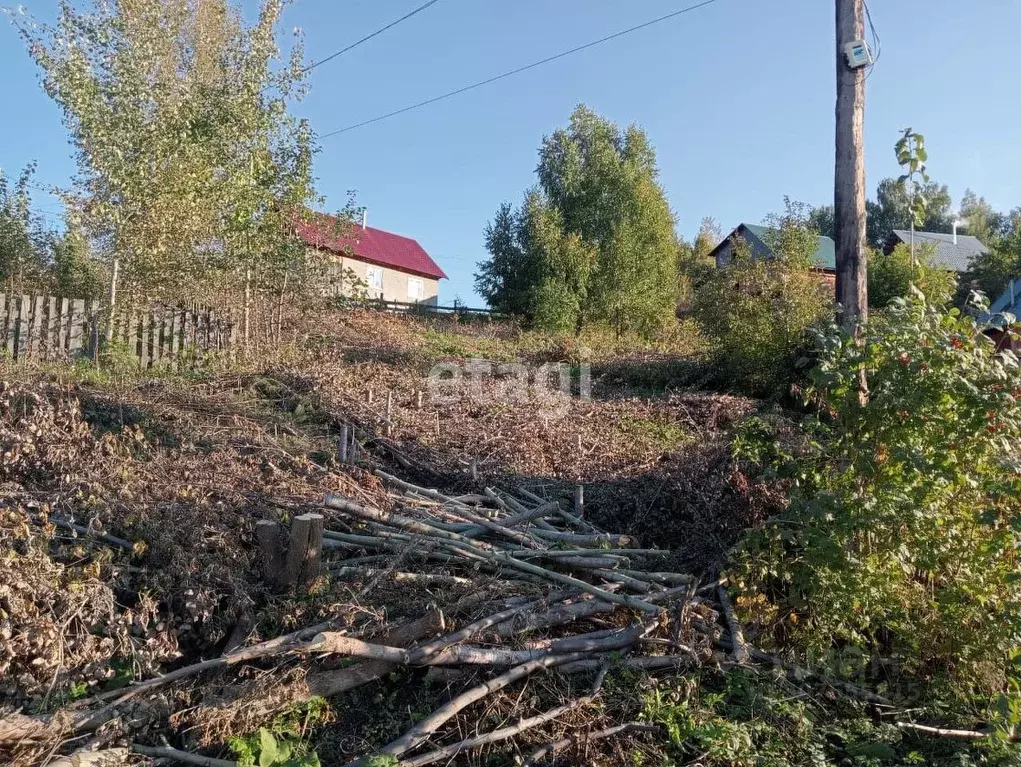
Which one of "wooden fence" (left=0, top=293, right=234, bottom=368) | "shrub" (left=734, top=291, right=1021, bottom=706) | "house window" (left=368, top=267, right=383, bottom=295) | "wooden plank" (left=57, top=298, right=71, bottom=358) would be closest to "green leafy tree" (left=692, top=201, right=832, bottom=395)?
"shrub" (left=734, top=291, right=1021, bottom=706)

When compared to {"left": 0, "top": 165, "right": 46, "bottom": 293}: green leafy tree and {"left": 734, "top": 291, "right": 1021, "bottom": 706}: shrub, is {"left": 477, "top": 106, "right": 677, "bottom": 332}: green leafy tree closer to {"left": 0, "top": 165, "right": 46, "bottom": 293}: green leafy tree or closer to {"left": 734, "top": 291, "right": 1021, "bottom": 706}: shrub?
{"left": 0, "top": 165, "right": 46, "bottom": 293}: green leafy tree

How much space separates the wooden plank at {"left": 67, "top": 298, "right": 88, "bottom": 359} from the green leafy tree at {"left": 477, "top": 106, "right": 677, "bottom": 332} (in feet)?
46.0

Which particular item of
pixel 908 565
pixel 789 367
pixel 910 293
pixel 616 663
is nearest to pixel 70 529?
pixel 616 663

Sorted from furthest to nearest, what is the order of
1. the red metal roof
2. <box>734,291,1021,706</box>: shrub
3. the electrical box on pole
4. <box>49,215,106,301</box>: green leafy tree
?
the red metal roof, <box>49,215,106,301</box>: green leafy tree, the electrical box on pole, <box>734,291,1021,706</box>: shrub

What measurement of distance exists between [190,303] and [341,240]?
3317mm

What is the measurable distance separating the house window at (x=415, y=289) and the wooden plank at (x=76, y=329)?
26843 millimetres

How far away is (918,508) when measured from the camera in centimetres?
340

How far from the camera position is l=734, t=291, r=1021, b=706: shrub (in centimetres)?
333

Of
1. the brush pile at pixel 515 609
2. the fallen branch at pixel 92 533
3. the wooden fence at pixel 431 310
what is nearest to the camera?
the brush pile at pixel 515 609

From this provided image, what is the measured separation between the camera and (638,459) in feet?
22.6

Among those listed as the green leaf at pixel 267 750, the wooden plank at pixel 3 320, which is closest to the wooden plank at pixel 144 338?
the wooden plank at pixel 3 320

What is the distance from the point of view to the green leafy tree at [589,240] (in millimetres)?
23109

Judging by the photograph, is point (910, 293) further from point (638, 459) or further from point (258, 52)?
point (258, 52)

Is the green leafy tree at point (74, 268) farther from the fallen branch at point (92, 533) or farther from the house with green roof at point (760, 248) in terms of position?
the house with green roof at point (760, 248)
